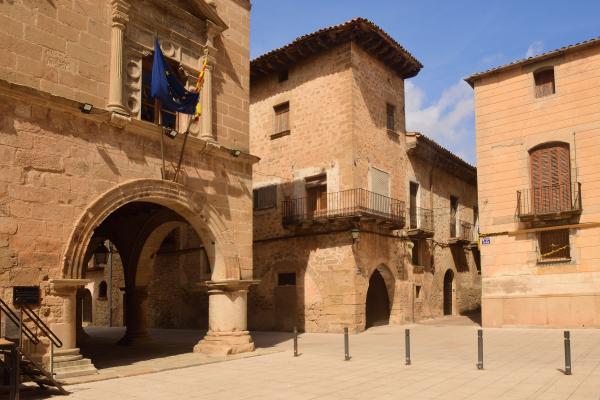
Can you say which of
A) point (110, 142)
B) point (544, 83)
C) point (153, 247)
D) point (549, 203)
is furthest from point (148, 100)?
point (544, 83)

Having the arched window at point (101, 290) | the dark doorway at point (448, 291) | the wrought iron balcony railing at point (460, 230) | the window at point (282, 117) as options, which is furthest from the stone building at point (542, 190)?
the arched window at point (101, 290)

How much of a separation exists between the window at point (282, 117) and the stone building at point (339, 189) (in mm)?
43

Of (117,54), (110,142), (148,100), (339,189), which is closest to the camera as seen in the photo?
(110,142)

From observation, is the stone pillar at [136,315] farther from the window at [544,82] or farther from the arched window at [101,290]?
the window at [544,82]

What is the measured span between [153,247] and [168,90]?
6.17 metres

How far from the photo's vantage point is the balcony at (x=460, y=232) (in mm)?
25766

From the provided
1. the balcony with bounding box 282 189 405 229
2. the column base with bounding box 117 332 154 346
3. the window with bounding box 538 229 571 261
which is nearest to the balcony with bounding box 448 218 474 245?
the balcony with bounding box 282 189 405 229

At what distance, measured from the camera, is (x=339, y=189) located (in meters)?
20.0

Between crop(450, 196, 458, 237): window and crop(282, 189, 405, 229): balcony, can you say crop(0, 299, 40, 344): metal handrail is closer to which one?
crop(282, 189, 405, 229): balcony

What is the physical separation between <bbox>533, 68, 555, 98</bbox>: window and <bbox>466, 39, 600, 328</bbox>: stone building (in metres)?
0.03

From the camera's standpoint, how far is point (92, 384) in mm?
9211

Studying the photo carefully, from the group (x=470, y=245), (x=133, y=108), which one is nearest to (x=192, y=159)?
(x=133, y=108)

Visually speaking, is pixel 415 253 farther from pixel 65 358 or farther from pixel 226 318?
pixel 65 358

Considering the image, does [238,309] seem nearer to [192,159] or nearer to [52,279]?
[192,159]
